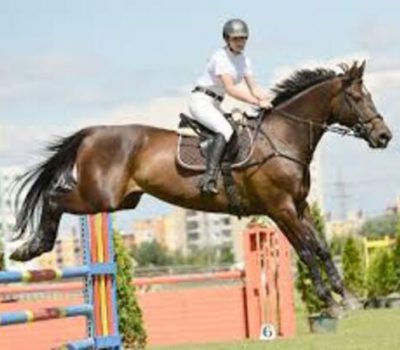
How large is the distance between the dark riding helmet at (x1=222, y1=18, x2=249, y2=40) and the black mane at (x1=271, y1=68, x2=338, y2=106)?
31.6 inches

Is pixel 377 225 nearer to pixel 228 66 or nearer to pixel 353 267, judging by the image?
pixel 353 267

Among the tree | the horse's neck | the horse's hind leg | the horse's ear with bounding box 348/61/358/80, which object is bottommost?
the horse's hind leg

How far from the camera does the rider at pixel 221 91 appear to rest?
9.11 metres

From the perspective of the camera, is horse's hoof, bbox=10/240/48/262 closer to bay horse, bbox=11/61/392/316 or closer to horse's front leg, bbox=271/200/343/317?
bay horse, bbox=11/61/392/316

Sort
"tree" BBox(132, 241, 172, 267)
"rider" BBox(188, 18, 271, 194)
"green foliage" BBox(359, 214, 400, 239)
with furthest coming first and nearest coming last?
"green foliage" BBox(359, 214, 400, 239), "tree" BBox(132, 241, 172, 267), "rider" BBox(188, 18, 271, 194)

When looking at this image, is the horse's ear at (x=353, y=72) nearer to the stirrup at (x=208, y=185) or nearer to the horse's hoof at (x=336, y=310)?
the stirrup at (x=208, y=185)

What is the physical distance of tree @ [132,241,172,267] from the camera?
4163 inches

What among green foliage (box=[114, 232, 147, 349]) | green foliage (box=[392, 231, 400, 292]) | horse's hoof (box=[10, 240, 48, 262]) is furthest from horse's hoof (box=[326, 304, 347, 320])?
green foliage (box=[392, 231, 400, 292])

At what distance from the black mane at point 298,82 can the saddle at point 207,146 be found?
371 mm

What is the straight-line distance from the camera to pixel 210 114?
9375mm

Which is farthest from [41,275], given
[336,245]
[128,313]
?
[336,245]

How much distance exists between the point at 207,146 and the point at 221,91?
1.50 feet

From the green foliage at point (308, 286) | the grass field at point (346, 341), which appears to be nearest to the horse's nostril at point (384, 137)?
the grass field at point (346, 341)

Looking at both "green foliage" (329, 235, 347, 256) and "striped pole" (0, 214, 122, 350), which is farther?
"green foliage" (329, 235, 347, 256)
